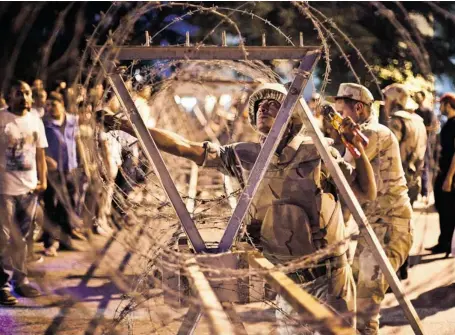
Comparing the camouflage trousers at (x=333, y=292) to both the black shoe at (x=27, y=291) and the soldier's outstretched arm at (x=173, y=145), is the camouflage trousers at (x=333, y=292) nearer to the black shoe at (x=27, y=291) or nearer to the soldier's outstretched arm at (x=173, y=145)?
the soldier's outstretched arm at (x=173, y=145)

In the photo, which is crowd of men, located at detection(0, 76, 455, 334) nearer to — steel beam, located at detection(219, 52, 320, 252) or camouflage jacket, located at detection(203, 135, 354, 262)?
camouflage jacket, located at detection(203, 135, 354, 262)

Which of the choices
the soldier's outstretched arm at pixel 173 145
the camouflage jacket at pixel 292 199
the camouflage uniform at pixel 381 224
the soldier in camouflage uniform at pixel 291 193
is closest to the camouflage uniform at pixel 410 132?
the camouflage uniform at pixel 381 224

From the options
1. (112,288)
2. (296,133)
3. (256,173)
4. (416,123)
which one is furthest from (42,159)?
(256,173)

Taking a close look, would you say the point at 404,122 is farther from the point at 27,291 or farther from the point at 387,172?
the point at 27,291

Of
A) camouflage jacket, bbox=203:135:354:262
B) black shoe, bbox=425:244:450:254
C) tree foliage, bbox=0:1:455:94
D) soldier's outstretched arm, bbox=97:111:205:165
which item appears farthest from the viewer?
black shoe, bbox=425:244:450:254

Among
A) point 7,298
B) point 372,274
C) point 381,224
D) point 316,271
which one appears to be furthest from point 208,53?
point 7,298

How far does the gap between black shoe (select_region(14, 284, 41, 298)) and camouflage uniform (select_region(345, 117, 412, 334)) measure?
2871mm

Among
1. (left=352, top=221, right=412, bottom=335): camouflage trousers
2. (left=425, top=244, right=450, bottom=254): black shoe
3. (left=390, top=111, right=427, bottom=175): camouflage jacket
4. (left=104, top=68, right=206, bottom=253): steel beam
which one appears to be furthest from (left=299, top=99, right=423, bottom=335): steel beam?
(left=425, top=244, right=450, bottom=254): black shoe

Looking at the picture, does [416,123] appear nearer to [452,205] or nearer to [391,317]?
[391,317]

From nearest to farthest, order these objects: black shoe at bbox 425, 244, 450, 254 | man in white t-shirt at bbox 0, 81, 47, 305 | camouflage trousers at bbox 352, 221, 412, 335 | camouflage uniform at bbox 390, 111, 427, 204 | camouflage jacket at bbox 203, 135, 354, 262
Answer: camouflage jacket at bbox 203, 135, 354, 262 < camouflage trousers at bbox 352, 221, 412, 335 < camouflage uniform at bbox 390, 111, 427, 204 < man in white t-shirt at bbox 0, 81, 47, 305 < black shoe at bbox 425, 244, 450, 254

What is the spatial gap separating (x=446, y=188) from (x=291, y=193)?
4.82 m

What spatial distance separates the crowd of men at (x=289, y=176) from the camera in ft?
13.7

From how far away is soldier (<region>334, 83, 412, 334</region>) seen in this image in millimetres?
5500

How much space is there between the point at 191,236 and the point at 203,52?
0.72m
